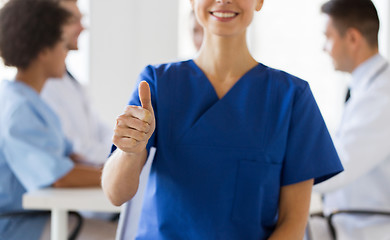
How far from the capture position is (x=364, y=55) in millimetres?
2312

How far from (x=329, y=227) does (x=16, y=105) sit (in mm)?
1277

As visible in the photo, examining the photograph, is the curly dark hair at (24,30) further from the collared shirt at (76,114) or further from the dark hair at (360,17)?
the dark hair at (360,17)

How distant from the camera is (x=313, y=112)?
1.19 metres

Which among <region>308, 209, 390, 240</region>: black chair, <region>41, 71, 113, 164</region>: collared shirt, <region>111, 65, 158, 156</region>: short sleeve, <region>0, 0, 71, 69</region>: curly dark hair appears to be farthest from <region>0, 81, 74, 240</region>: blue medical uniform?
<region>308, 209, 390, 240</region>: black chair

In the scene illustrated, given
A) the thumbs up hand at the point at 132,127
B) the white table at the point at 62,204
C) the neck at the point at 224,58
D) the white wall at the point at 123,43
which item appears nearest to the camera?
the thumbs up hand at the point at 132,127

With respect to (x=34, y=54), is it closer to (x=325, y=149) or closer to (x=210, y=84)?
(x=210, y=84)

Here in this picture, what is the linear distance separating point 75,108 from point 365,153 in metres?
1.81

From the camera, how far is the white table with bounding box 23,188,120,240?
1.81 metres

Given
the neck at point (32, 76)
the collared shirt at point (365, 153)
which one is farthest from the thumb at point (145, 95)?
the neck at point (32, 76)

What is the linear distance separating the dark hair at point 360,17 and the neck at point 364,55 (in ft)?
0.09

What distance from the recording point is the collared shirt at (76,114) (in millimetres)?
2945

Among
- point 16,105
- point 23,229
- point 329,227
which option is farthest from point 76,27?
point 329,227

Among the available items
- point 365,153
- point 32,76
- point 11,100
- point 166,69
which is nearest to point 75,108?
point 32,76

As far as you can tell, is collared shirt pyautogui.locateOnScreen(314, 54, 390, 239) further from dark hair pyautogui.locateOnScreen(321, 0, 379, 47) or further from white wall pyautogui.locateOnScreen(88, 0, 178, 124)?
white wall pyautogui.locateOnScreen(88, 0, 178, 124)
